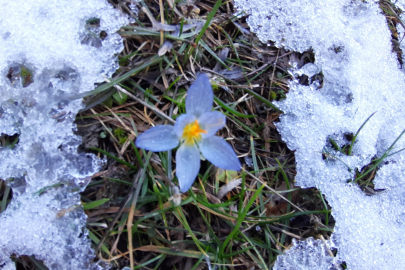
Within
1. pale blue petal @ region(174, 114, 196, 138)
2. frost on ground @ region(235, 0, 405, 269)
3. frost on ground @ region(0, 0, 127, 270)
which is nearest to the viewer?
pale blue petal @ region(174, 114, 196, 138)

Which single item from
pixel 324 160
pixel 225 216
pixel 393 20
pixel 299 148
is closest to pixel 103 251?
pixel 225 216

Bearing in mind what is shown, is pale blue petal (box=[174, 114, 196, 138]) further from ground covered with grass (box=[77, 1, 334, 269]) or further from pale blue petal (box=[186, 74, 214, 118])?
ground covered with grass (box=[77, 1, 334, 269])

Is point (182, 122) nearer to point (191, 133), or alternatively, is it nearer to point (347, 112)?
point (191, 133)

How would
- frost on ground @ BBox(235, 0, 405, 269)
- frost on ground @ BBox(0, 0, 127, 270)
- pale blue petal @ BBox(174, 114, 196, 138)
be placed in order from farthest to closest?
frost on ground @ BBox(235, 0, 405, 269) → frost on ground @ BBox(0, 0, 127, 270) → pale blue petal @ BBox(174, 114, 196, 138)

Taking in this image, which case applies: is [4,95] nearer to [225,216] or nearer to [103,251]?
[103,251]

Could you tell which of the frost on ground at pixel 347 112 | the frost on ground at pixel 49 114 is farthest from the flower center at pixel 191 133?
the frost on ground at pixel 347 112

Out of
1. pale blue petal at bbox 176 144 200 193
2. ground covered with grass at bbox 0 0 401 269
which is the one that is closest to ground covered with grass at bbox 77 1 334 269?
ground covered with grass at bbox 0 0 401 269
